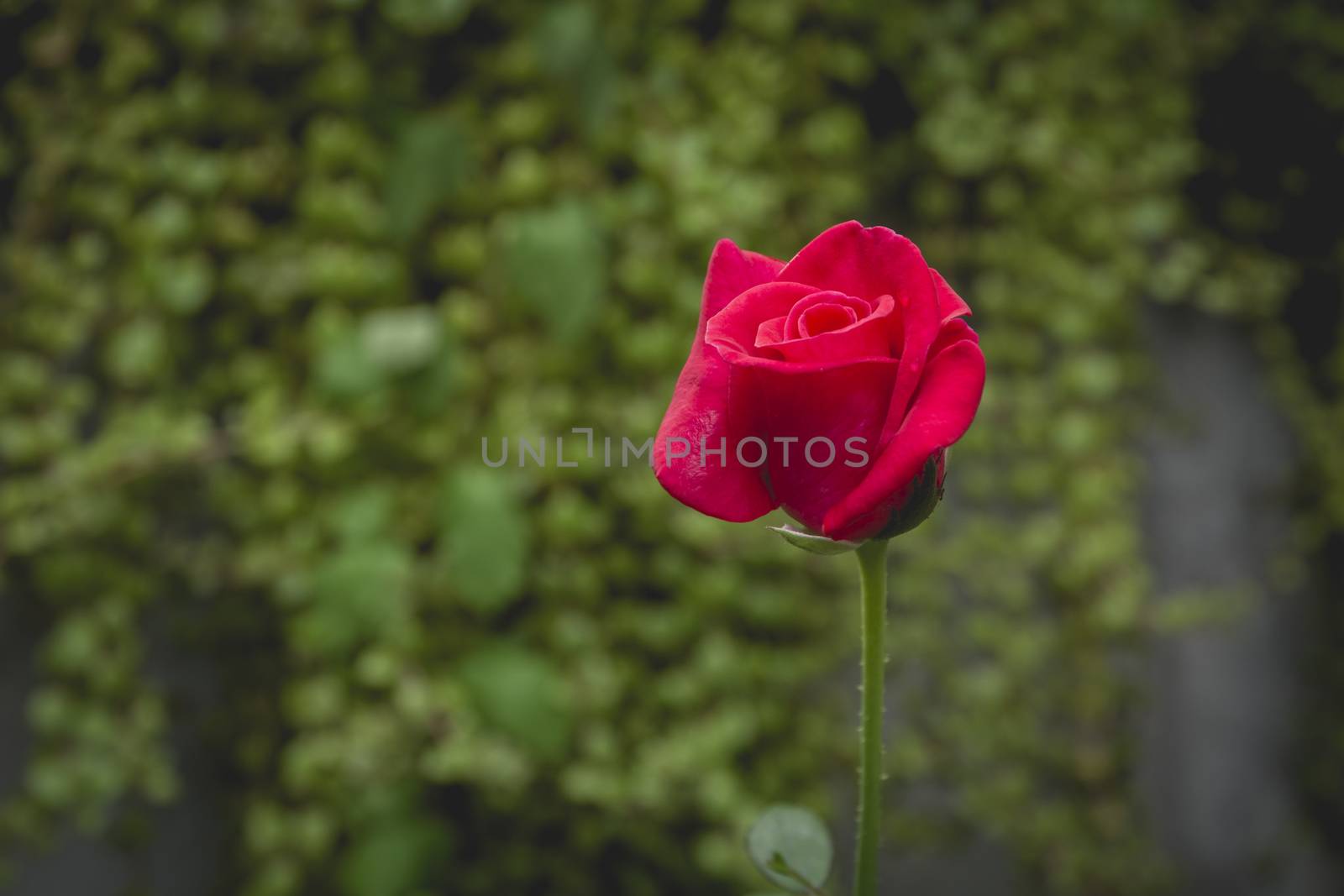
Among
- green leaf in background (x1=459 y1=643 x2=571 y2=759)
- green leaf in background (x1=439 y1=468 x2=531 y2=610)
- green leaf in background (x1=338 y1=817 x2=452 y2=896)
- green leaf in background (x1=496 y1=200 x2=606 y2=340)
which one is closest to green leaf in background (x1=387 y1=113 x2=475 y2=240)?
green leaf in background (x1=496 y1=200 x2=606 y2=340)

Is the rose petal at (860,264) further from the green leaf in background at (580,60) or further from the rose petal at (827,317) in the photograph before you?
the green leaf in background at (580,60)

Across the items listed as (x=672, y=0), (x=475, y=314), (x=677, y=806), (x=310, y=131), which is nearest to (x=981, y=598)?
(x=677, y=806)

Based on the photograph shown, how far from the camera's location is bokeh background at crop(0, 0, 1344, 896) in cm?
128

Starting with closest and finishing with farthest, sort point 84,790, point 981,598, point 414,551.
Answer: point 84,790, point 414,551, point 981,598

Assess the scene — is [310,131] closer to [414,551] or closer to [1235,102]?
[414,551]

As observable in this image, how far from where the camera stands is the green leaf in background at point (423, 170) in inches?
53.8

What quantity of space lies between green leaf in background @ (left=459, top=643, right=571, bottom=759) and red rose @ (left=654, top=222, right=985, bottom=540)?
3.14 feet

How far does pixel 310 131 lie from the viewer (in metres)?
1.39

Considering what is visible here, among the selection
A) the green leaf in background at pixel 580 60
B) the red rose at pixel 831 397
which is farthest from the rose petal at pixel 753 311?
the green leaf in background at pixel 580 60

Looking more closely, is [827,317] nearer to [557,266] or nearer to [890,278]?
[890,278]

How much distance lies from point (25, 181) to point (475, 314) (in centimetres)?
65

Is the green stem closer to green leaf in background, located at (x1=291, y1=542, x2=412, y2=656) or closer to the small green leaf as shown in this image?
the small green leaf

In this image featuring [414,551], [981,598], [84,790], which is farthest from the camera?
[981,598]

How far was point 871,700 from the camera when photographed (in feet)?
1.27
